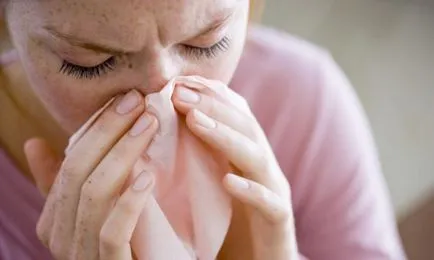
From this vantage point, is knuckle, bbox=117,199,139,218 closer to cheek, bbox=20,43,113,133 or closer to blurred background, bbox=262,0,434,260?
cheek, bbox=20,43,113,133

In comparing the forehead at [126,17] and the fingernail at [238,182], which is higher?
the forehead at [126,17]

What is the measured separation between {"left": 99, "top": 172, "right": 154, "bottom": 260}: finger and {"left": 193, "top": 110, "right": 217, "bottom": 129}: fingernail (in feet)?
0.22

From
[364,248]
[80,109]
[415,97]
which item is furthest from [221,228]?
[415,97]

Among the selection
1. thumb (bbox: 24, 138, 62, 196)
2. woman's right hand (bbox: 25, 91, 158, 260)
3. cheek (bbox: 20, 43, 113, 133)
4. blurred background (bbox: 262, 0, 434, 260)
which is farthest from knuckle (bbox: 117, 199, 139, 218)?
blurred background (bbox: 262, 0, 434, 260)

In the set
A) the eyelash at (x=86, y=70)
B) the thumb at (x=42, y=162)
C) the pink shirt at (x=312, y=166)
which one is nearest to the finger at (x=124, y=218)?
the eyelash at (x=86, y=70)

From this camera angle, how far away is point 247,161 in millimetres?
748

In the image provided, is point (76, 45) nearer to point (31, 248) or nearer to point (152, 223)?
point (152, 223)

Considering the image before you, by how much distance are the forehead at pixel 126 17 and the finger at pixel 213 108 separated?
6 cm

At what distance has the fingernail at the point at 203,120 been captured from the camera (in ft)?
2.35

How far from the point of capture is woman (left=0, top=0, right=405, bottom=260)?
2.26 ft

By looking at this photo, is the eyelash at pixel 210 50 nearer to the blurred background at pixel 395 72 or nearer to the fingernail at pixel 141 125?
the fingernail at pixel 141 125

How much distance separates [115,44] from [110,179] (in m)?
0.12

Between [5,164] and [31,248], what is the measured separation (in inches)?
4.8

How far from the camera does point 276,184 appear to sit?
783mm
